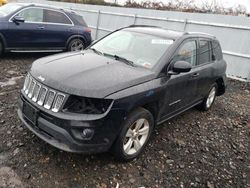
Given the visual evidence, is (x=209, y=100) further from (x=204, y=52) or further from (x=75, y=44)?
(x=75, y=44)

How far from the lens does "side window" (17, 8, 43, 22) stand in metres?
8.14

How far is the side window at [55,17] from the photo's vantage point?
870 cm

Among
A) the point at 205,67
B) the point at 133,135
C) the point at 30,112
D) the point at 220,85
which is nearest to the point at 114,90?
the point at 133,135

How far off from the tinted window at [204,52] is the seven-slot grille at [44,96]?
3.01m

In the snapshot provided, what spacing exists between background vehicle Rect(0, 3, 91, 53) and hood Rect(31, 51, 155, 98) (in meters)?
4.86

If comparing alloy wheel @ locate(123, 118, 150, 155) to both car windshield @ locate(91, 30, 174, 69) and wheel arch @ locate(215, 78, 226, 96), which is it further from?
wheel arch @ locate(215, 78, 226, 96)

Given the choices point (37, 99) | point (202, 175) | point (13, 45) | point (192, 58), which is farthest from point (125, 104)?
point (13, 45)

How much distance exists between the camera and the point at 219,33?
9484mm

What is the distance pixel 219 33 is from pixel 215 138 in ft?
19.6

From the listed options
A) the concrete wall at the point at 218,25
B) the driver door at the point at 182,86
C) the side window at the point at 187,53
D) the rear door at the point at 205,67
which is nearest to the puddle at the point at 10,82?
the driver door at the point at 182,86

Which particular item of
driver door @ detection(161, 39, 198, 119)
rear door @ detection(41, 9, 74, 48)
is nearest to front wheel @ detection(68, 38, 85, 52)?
rear door @ detection(41, 9, 74, 48)

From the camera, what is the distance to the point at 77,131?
9.38 feet

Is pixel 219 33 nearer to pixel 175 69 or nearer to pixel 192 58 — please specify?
pixel 192 58

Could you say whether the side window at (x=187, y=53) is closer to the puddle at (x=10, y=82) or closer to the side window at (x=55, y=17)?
the puddle at (x=10, y=82)
